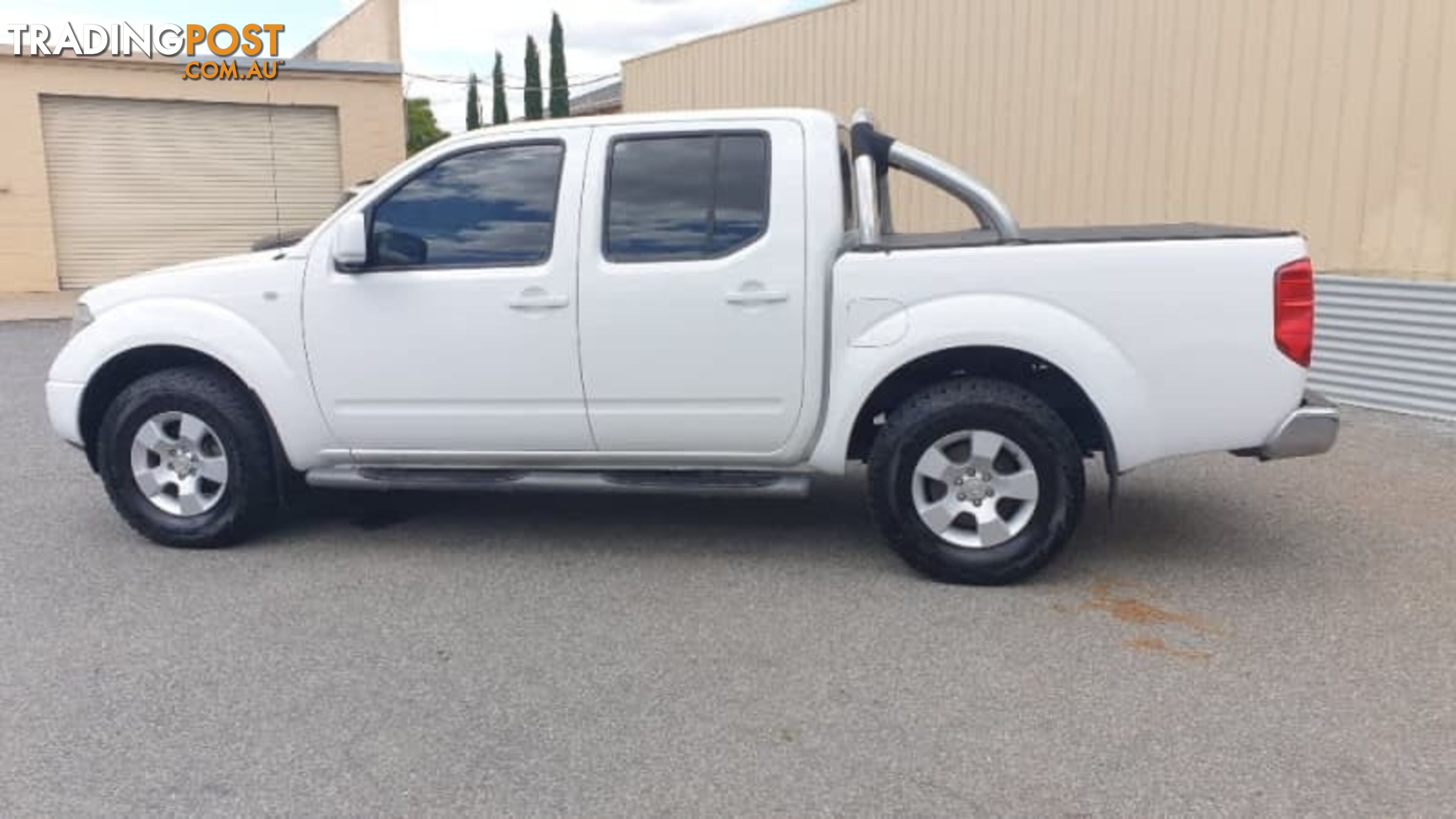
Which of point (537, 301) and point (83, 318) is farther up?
point (537, 301)

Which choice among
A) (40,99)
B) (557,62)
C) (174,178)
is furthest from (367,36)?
(557,62)

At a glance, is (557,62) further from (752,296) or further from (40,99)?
(752,296)

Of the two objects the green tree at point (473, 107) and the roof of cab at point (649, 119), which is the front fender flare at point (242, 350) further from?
the green tree at point (473, 107)

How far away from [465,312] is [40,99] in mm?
16426

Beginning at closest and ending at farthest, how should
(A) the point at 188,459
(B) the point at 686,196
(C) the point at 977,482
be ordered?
1. (C) the point at 977,482
2. (B) the point at 686,196
3. (A) the point at 188,459

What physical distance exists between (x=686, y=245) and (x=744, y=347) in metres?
0.51

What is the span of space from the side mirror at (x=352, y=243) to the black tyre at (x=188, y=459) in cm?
87

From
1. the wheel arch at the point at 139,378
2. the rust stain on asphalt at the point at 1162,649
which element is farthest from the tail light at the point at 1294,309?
the wheel arch at the point at 139,378

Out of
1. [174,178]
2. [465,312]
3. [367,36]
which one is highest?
[367,36]

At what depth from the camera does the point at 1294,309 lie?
4.39 m

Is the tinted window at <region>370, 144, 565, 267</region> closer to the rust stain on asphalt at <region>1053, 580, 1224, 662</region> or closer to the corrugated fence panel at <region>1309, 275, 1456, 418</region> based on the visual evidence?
the rust stain on asphalt at <region>1053, 580, 1224, 662</region>

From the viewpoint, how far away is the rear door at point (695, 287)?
4785 mm

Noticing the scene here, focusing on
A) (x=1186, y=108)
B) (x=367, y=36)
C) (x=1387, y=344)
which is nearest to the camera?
(x=1387, y=344)

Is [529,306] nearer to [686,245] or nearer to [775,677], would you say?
[686,245]
